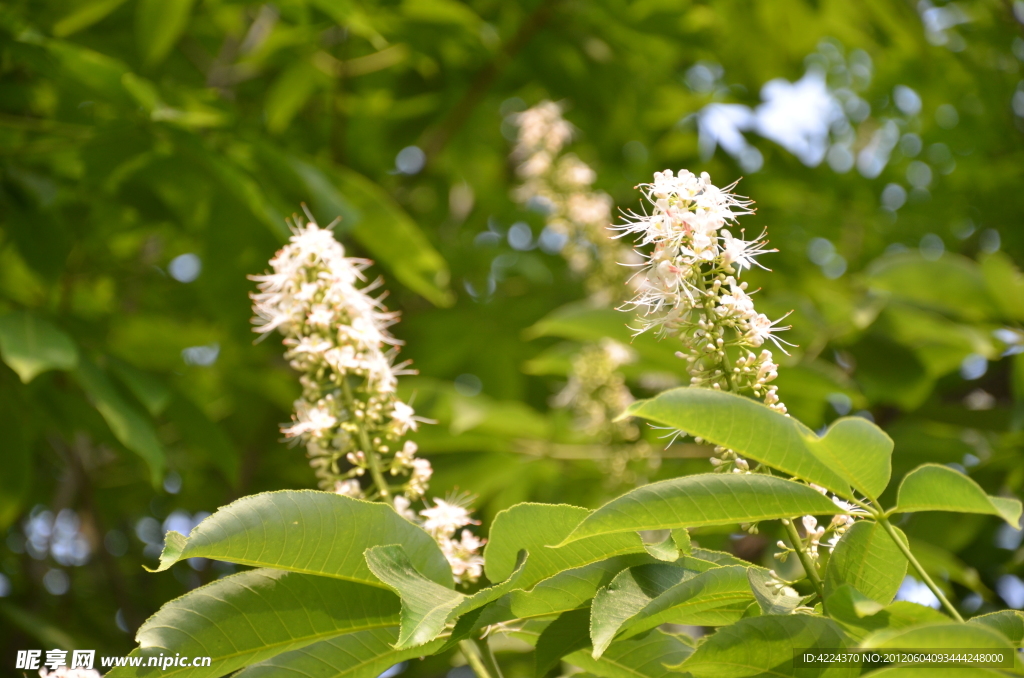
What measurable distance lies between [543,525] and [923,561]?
→ 2105 millimetres

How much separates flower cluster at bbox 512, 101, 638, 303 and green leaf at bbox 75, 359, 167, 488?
80.3 inches

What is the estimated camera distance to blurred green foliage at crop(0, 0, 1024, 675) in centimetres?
277

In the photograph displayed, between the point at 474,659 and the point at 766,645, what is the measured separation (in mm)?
503

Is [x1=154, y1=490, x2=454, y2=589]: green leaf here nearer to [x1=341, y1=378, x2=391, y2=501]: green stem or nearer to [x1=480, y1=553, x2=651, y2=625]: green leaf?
[x1=480, y1=553, x2=651, y2=625]: green leaf

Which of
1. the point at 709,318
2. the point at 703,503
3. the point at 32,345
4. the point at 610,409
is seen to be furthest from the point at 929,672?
the point at 610,409

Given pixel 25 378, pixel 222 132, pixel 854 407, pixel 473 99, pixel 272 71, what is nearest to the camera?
pixel 25 378

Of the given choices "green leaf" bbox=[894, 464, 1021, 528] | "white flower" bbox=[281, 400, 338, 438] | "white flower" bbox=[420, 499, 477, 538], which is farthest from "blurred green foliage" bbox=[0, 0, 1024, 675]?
"green leaf" bbox=[894, 464, 1021, 528]

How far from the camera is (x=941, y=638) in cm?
94

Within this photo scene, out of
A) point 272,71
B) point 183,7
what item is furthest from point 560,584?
point 272,71

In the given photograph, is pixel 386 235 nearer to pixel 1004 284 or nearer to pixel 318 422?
pixel 318 422

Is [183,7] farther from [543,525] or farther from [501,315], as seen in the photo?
[543,525]

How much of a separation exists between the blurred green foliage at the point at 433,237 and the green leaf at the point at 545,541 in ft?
4.45

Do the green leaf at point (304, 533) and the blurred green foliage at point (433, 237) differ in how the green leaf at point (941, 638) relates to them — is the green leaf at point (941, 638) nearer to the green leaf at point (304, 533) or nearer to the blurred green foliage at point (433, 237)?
the green leaf at point (304, 533)

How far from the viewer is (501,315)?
4.19 m
